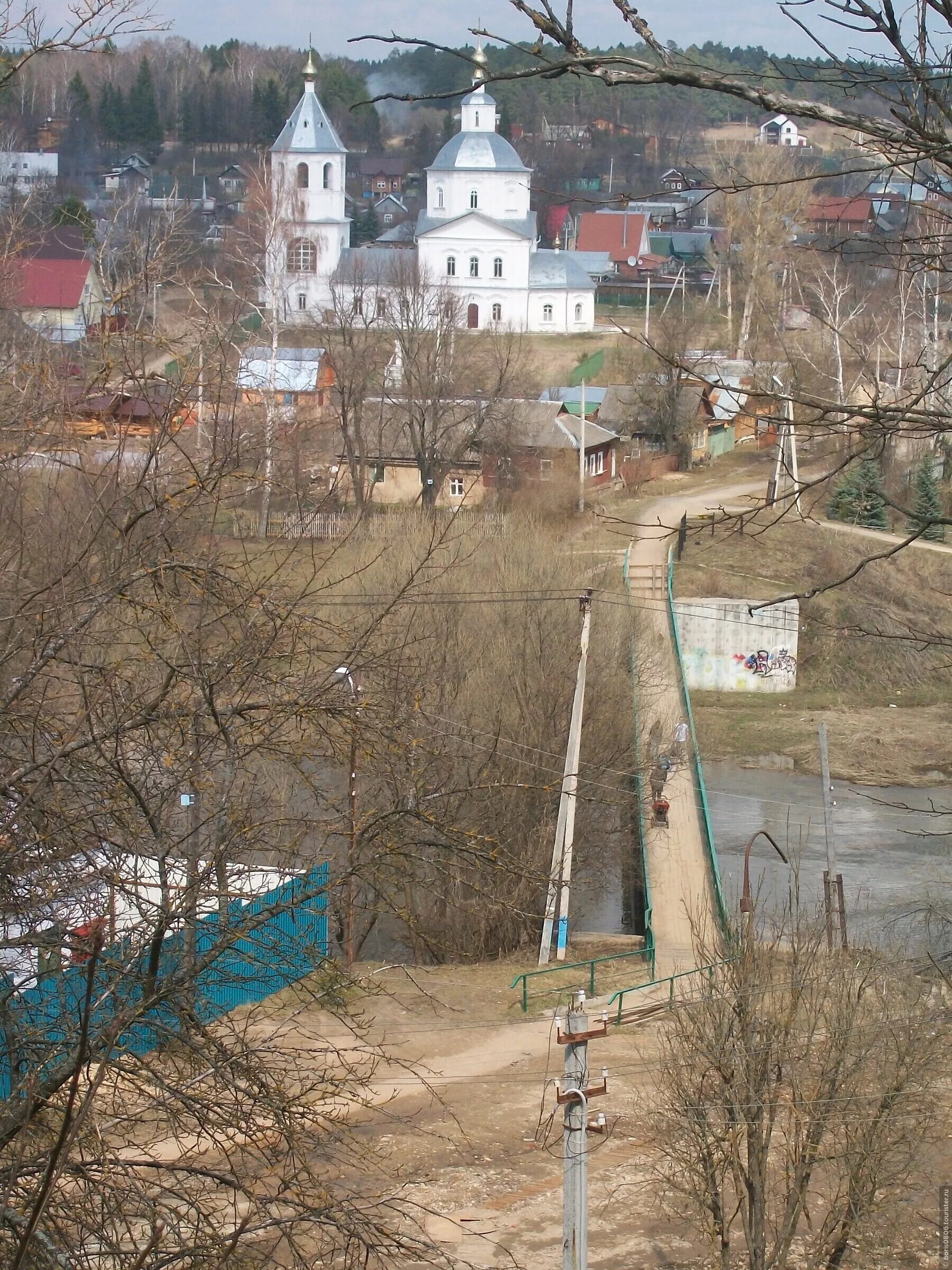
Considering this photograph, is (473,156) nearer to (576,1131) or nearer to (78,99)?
(78,99)

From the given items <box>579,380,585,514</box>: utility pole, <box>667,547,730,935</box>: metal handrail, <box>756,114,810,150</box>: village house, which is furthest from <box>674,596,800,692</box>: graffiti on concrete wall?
<box>756,114,810,150</box>: village house

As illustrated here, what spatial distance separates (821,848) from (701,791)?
7.46 ft

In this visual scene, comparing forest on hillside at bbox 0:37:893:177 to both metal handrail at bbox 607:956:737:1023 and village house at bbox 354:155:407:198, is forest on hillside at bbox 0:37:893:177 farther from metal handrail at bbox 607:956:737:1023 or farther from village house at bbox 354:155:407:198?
metal handrail at bbox 607:956:737:1023

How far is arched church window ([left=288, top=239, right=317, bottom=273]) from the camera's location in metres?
49.7

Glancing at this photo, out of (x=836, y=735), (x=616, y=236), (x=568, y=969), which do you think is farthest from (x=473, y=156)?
(x=568, y=969)

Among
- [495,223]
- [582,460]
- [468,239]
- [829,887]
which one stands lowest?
[829,887]

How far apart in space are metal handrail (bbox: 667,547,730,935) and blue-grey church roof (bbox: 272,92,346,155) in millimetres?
35272

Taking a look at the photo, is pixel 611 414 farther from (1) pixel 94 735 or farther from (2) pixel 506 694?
(1) pixel 94 735

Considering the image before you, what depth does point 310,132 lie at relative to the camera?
57062 mm

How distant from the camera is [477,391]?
3444cm

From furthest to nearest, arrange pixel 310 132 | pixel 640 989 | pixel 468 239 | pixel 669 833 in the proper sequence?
pixel 310 132 < pixel 468 239 < pixel 669 833 < pixel 640 989

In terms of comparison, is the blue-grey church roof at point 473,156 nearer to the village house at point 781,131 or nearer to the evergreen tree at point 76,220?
the village house at point 781,131

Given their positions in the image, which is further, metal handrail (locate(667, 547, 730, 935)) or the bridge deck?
the bridge deck

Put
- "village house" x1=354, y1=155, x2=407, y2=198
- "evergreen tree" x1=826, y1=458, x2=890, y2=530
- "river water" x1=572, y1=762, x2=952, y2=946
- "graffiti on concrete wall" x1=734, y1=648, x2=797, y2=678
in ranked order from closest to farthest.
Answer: "river water" x1=572, y1=762, x2=952, y2=946
"graffiti on concrete wall" x1=734, y1=648, x2=797, y2=678
"evergreen tree" x1=826, y1=458, x2=890, y2=530
"village house" x1=354, y1=155, x2=407, y2=198
